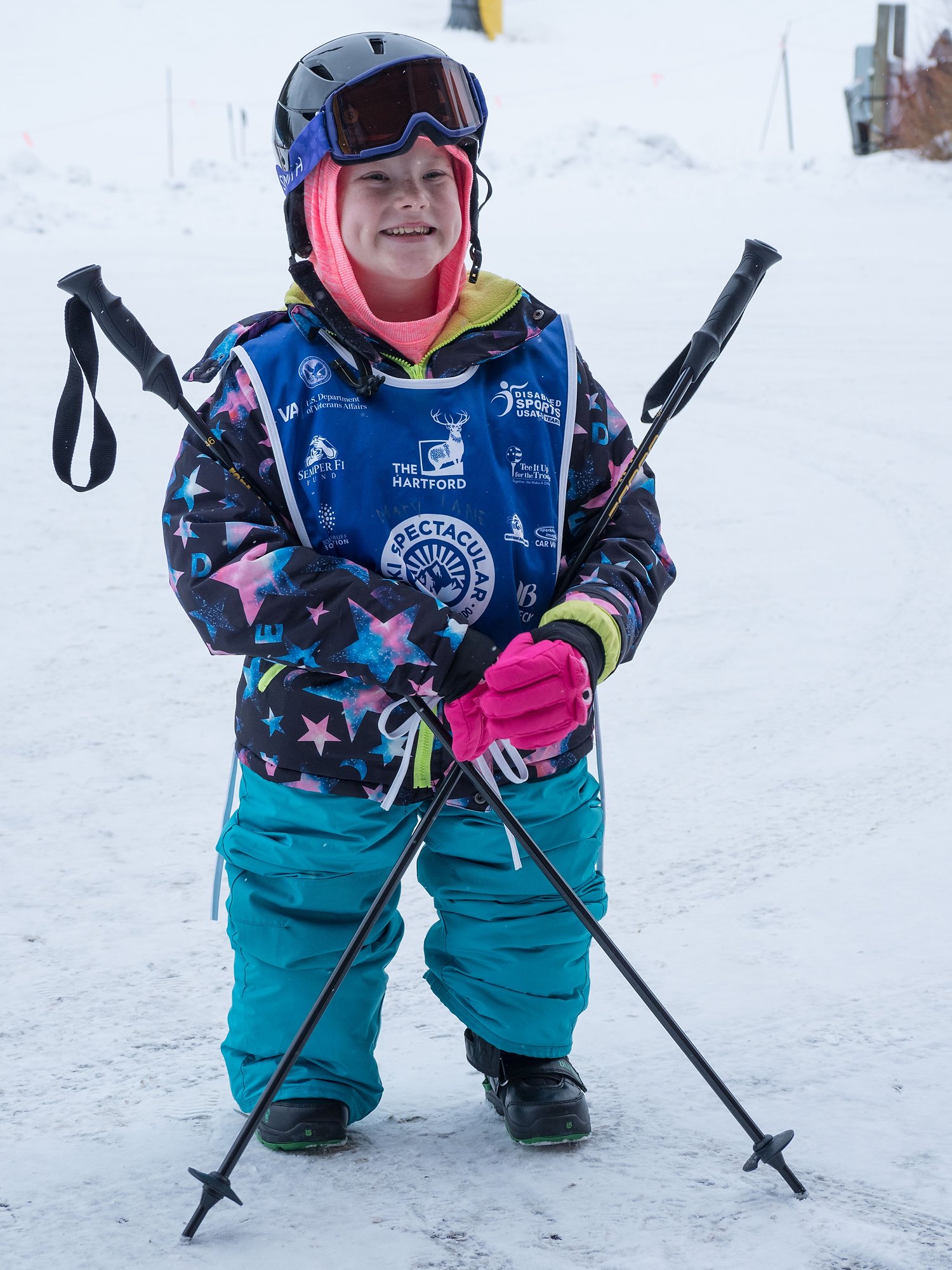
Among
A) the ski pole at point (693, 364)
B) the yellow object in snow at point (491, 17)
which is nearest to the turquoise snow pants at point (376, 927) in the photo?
the ski pole at point (693, 364)

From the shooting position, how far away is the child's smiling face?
6.30 ft

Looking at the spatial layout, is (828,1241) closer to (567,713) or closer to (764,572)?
(567,713)

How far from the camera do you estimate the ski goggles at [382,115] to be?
6.14 ft

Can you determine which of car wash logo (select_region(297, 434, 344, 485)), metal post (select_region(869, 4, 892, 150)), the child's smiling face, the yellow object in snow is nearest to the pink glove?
car wash logo (select_region(297, 434, 344, 485))

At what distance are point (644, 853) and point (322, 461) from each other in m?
1.53

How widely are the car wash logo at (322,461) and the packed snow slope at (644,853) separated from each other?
1008 millimetres

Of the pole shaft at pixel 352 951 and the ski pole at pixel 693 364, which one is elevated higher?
the ski pole at pixel 693 364

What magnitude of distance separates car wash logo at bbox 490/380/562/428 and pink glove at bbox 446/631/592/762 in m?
0.37

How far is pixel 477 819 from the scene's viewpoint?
2.01 metres

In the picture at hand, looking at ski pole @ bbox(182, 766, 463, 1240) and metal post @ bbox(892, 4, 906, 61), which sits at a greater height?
metal post @ bbox(892, 4, 906, 61)

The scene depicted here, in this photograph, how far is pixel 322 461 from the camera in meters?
1.89

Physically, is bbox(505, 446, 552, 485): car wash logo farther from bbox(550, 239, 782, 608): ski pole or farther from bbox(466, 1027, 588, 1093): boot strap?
bbox(466, 1027, 588, 1093): boot strap

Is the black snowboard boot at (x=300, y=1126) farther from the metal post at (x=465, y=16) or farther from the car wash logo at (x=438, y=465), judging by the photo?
the metal post at (x=465, y=16)

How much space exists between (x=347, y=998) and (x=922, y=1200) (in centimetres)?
86
